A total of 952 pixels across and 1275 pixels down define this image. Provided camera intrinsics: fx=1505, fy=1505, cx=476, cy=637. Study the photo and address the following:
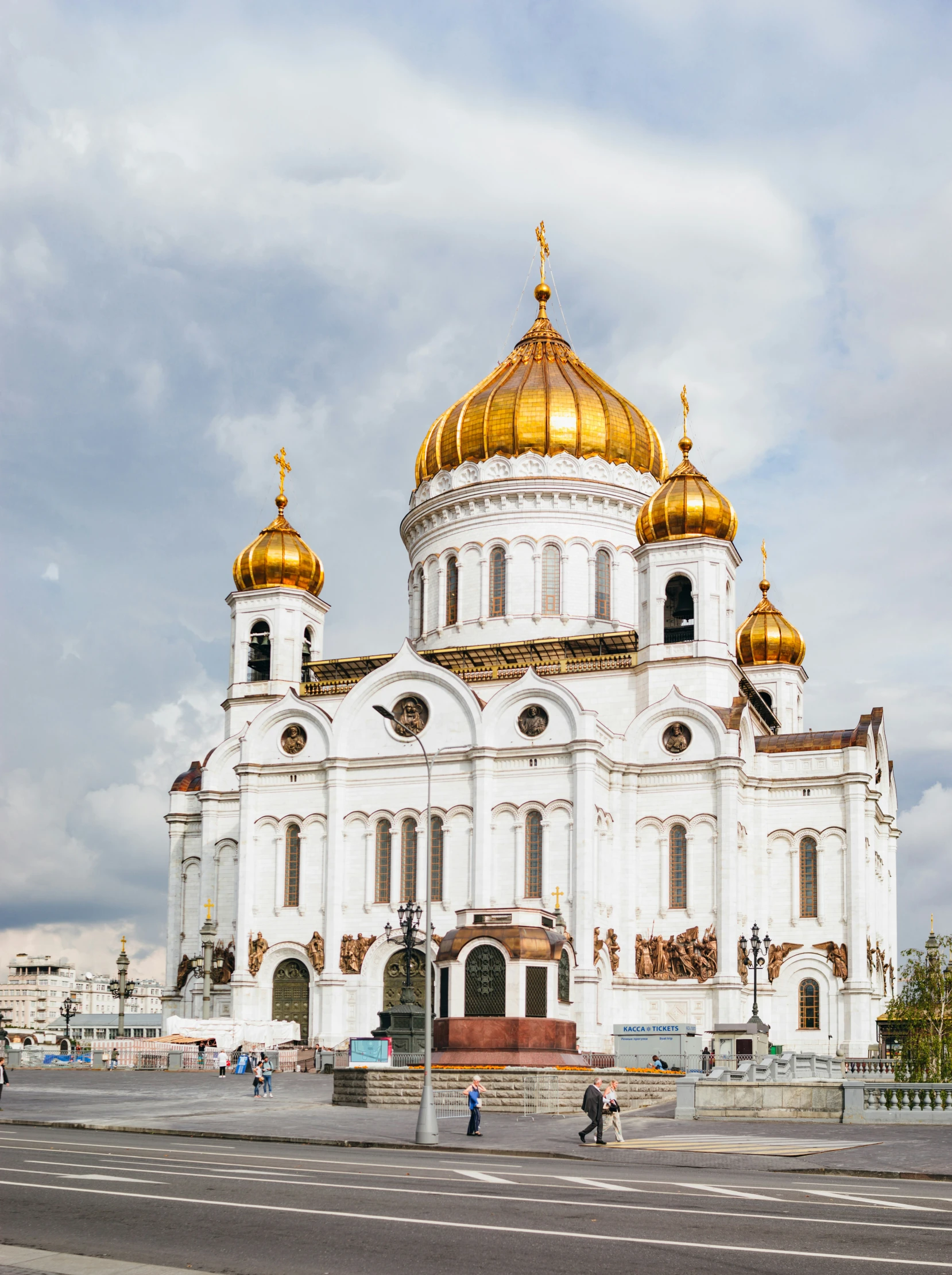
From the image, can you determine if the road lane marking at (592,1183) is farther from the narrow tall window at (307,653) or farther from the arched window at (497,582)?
the narrow tall window at (307,653)

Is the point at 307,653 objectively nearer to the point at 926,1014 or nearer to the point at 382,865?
the point at 382,865

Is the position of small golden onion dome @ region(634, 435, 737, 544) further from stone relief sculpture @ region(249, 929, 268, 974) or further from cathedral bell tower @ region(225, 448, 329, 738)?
stone relief sculpture @ region(249, 929, 268, 974)

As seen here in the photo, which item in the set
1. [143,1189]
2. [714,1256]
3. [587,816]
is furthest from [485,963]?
[714,1256]

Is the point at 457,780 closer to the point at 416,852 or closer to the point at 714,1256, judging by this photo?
the point at 416,852

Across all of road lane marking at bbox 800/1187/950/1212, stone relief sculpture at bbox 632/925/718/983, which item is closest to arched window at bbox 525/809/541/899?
stone relief sculpture at bbox 632/925/718/983

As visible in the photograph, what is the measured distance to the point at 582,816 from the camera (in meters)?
46.4

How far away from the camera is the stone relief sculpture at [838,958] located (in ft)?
152

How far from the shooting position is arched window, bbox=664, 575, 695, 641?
5034 centimetres

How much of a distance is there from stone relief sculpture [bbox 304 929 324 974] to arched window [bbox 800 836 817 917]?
1549 cm

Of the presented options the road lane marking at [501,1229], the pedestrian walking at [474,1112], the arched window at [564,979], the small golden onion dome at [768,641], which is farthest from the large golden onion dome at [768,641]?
the road lane marking at [501,1229]

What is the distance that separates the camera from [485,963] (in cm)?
3444

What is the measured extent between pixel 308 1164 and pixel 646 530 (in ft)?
115

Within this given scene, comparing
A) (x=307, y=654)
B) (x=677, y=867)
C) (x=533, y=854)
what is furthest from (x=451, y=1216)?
(x=307, y=654)

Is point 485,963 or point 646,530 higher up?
point 646,530
